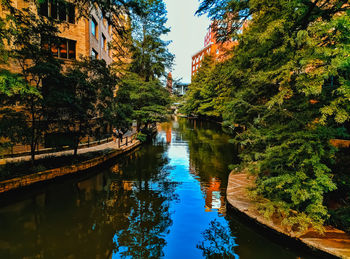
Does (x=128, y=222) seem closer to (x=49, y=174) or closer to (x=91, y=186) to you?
(x=91, y=186)

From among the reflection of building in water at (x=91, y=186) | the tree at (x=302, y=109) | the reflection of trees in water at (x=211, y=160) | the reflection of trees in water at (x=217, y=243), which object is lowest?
the reflection of trees in water at (x=217, y=243)

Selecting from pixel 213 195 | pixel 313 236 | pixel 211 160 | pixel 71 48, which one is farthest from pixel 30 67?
pixel 313 236

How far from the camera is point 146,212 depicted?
7.45 meters

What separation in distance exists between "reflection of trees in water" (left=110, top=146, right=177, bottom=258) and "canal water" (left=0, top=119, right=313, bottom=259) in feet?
0.10

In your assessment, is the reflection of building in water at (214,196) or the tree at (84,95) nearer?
the reflection of building in water at (214,196)

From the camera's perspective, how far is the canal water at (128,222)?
5344 millimetres

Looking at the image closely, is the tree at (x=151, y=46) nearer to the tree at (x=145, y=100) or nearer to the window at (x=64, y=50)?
the tree at (x=145, y=100)

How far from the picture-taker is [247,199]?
24.0 feet

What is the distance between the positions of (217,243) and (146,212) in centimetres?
309

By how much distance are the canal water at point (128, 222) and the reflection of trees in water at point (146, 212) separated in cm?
3

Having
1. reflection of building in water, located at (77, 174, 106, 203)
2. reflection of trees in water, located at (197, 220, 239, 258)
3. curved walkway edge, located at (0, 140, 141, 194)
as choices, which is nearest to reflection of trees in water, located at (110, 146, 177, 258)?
reflection of trees in water, located at (197, 220, 239, 258)

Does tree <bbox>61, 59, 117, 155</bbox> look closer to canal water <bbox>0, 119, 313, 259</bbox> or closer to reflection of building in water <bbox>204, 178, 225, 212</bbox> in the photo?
canal water <bbox>0, 119, 313, 259</bbox>

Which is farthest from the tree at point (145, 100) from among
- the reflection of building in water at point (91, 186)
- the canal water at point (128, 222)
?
the canal water at point (128, 222)

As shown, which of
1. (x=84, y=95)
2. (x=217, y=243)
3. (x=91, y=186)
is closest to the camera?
(x=217, y=243)
